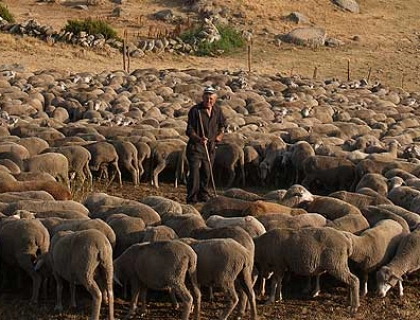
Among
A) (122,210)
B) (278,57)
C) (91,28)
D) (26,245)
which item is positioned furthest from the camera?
(278,57)

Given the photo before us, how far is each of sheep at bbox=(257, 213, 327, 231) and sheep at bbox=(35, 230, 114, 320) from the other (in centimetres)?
A: 254

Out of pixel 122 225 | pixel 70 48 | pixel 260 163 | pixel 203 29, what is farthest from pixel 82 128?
pixel 203 29

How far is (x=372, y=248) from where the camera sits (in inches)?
408

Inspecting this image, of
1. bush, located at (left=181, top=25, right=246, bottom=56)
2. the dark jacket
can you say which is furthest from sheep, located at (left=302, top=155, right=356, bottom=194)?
bush, located at (left=181, top=25, right=246, bottom=56)

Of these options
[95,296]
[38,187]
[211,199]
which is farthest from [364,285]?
[38,187]

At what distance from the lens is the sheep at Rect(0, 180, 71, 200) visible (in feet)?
42.2

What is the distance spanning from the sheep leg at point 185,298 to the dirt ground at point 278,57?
21.4 inches

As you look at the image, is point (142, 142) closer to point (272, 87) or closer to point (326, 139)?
point (326, 139)

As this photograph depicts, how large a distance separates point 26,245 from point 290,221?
350 centimetres

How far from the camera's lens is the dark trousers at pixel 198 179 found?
1430 cm

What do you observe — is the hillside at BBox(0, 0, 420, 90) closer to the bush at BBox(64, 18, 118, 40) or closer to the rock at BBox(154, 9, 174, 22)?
the rock at BBox(154, 9, 174, 22)

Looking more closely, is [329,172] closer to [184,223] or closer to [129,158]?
[129,158]

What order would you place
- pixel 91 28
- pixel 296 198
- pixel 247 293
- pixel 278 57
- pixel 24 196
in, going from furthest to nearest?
pixel 278 57 < pixel 91 28 < pixel 296 198 < pixel 24 196 < pixel 247 293

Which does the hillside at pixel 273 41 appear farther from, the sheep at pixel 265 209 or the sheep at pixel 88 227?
the sheep at pixel 88 227
